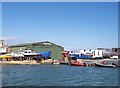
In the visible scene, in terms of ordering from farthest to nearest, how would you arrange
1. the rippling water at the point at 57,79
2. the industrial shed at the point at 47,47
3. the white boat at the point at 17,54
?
1. the white boat at the point at 17,54
2. the industrial shed at the point at 47,47
3. the rippling water at the point at 57,79

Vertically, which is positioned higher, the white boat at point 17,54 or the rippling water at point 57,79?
the white boat at point 17,54

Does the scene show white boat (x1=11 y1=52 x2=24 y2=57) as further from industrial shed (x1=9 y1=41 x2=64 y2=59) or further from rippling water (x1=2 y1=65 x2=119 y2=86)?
rippling water (x1=2 y1=65 x2=119 y2=86)

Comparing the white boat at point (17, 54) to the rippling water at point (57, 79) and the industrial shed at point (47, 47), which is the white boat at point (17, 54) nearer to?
the industrial shed at point (47, 47)

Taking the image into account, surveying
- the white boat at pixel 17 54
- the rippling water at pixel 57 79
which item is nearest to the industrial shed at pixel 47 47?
the white boat at pixel 17 54

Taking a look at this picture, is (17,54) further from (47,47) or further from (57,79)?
(57,79)

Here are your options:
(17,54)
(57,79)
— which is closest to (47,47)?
(17,54)

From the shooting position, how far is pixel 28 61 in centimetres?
2230

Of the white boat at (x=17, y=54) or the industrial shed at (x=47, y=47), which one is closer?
the industrial shed at (x=47, y=47)

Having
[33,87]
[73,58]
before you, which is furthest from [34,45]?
[33,87]

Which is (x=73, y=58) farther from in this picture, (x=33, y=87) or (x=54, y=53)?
(x=33, y=87)

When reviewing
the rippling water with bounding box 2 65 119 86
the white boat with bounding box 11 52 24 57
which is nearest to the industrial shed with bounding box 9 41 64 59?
the white boat with bounding box 11 52 24 57

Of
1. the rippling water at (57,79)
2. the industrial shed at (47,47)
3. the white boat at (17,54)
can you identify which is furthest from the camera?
the white boat at (17,54)

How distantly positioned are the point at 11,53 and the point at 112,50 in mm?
10790

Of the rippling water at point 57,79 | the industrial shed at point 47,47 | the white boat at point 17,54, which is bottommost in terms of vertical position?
the rippling water at point 57,79
